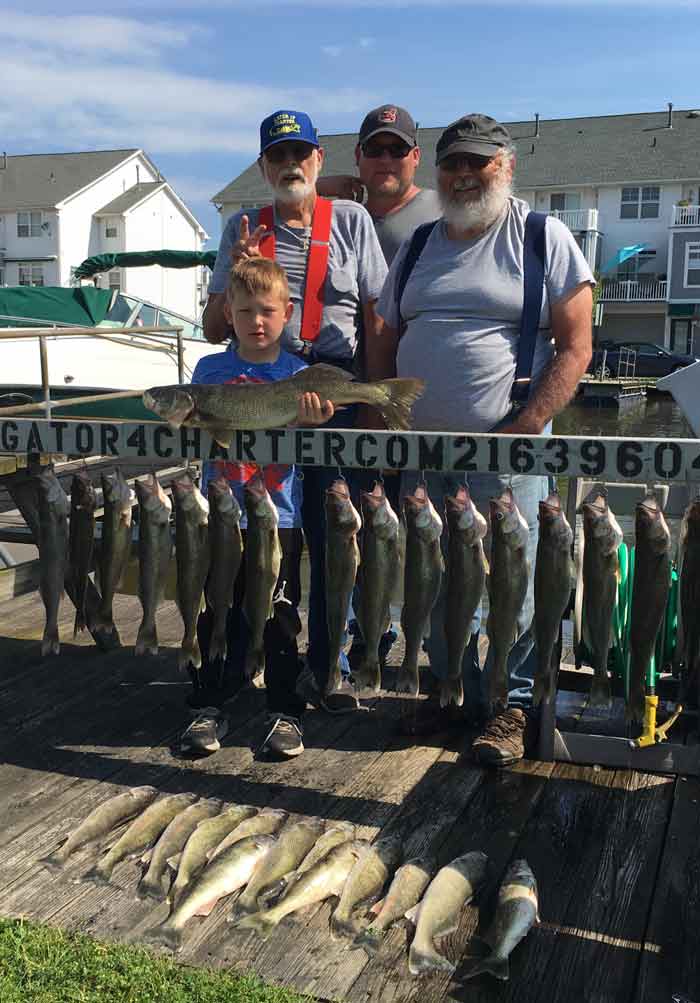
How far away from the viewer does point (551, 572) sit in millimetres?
3566

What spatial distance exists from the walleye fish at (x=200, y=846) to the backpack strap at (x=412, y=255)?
236 centimetres

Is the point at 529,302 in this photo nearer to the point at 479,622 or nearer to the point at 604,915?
the point at 479,622

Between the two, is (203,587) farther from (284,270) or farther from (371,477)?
(284,270)

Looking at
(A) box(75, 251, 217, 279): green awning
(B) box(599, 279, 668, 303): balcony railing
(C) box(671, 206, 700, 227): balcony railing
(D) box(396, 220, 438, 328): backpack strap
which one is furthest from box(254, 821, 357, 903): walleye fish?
(B) box(599, 279, 668, 303): balcony railing

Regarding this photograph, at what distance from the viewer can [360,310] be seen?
16.0 ft

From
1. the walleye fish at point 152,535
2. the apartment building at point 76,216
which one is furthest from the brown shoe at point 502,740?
the apartment building at point 76,216

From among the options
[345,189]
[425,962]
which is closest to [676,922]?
[425,962]

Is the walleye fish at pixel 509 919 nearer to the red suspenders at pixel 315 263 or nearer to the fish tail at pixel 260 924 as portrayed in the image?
the fish tail at pixel 260 924

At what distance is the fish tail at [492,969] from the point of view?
3.04 metres

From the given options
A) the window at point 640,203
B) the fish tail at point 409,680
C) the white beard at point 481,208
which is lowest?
the fish tail at point 409,680

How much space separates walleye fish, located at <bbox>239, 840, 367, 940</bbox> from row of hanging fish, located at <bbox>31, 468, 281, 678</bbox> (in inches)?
33.0

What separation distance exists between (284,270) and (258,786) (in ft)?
7.78

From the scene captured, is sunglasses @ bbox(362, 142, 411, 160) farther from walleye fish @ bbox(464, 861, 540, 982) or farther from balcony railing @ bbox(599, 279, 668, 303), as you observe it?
balcony railing @ bbox(599, 279, 668, 303)

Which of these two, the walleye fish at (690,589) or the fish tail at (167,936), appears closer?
the fish tail at (167,936)
